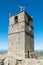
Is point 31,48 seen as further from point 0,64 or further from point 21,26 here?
point 0,64

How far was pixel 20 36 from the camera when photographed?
14031 mm

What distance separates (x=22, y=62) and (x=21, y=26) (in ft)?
18.3

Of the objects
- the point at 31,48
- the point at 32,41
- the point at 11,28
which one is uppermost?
the point at 11,28

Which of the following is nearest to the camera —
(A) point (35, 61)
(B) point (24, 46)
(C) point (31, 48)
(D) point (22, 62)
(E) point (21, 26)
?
(A) point (35, 61)

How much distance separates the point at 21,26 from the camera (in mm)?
14305

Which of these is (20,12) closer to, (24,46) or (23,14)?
(23,14)

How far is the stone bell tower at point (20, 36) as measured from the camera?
13609mm

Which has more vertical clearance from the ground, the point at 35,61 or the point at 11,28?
the point at 11,28

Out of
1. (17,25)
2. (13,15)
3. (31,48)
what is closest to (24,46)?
(31,48)

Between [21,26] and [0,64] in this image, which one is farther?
[21,26]

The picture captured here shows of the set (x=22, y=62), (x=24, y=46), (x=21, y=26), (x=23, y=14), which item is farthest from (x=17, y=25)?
(x=22, y=62)

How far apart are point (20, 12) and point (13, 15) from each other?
4.99 feet

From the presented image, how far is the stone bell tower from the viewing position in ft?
44.7

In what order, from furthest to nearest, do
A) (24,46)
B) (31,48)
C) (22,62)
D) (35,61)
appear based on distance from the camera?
(31,48) < (24,46) < (22,62) < (35,61)
